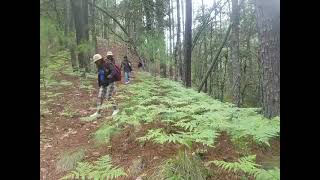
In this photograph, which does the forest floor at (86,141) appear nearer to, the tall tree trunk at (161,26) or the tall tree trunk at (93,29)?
the tall tree trunk at (93,29)

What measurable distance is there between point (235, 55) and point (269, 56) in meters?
1.10

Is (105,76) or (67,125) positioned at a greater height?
(105,76)

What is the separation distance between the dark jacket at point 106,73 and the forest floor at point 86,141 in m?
0.08

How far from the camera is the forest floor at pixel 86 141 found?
8.42 feet

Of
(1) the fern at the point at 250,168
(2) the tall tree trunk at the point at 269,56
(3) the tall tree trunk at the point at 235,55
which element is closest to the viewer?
(1) the fern at the point at 250,168

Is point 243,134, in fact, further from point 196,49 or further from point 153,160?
point 196,49

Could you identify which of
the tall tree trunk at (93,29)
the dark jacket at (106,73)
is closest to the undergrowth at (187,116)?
the dark jacket at (106,73)

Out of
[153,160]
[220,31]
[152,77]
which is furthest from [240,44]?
[153,160]

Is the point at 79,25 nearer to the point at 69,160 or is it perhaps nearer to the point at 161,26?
the point at 161,26

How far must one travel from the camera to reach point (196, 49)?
4.20 m

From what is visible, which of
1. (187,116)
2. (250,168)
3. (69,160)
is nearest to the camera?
(250,168)

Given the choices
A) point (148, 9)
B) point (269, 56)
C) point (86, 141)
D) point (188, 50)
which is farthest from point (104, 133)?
point (188, 50)

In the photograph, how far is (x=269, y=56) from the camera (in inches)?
115
